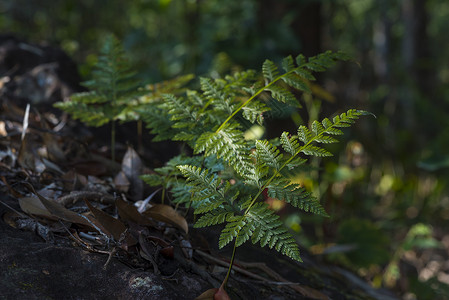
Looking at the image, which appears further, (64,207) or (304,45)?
(304,45)

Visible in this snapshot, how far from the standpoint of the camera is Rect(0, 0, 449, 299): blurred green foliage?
14.1 ft

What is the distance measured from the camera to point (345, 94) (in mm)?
8539

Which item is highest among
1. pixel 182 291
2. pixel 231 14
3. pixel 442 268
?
pixel 231 14

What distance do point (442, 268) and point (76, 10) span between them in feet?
23.6

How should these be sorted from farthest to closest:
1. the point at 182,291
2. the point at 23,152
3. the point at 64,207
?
1. the point at 23,152
2. the point at 64,207
3. the point at 182,291

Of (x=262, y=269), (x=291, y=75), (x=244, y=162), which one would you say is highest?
(x=291, y=75)

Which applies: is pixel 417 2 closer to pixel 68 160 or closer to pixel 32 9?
pixel 32 9

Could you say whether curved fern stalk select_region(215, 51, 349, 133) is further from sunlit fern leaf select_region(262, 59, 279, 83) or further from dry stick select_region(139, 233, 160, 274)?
dry stick select_region(139, 233, 160, 274)

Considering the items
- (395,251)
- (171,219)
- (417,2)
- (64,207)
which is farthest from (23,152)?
(417,2)

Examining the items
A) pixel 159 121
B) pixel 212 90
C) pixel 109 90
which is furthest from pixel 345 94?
pixel 212 90

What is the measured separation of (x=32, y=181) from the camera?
1747 mm

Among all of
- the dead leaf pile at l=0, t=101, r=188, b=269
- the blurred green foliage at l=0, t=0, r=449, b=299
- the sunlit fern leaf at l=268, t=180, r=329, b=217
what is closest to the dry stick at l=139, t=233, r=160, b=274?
the dead leaf pile at l=0, t=101, r=188, b=269

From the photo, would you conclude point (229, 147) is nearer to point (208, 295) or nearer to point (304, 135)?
point (304, 135)

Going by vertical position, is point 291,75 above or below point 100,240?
above
